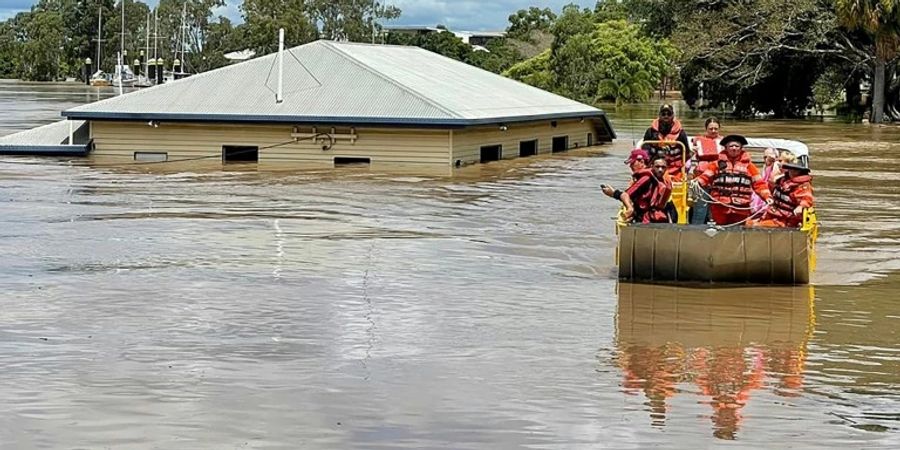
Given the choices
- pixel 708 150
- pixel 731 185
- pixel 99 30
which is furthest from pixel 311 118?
pixel 99 30

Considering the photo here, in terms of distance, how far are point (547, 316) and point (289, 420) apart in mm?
4038

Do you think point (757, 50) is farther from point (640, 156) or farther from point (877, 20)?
point (640, 156)

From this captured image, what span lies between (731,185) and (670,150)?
949 mm

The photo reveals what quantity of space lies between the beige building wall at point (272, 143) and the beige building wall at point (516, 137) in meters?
0.75

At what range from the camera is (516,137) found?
1320 inches

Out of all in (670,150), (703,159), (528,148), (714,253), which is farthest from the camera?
(528,148)

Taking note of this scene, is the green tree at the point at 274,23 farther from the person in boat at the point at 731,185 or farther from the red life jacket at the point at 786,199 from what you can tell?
the red life jacket at the point at 786,199

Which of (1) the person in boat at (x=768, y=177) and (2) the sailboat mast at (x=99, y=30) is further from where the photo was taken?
(2) the sailboat mast at (x=99, y=30)

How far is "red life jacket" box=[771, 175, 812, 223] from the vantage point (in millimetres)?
13188

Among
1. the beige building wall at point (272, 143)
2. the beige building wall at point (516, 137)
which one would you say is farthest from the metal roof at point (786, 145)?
the beige building wall at point (516, 137)

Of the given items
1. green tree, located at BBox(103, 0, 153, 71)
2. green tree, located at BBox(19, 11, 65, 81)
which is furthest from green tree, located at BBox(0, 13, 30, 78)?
green tree, located at BBox(103, 0, 153, 71)

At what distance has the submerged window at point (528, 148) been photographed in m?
34.2

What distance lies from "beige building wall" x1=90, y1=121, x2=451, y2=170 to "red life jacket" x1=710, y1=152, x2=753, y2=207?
50.9ft

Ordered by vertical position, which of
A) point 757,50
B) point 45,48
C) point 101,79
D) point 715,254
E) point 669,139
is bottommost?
point 715,254
